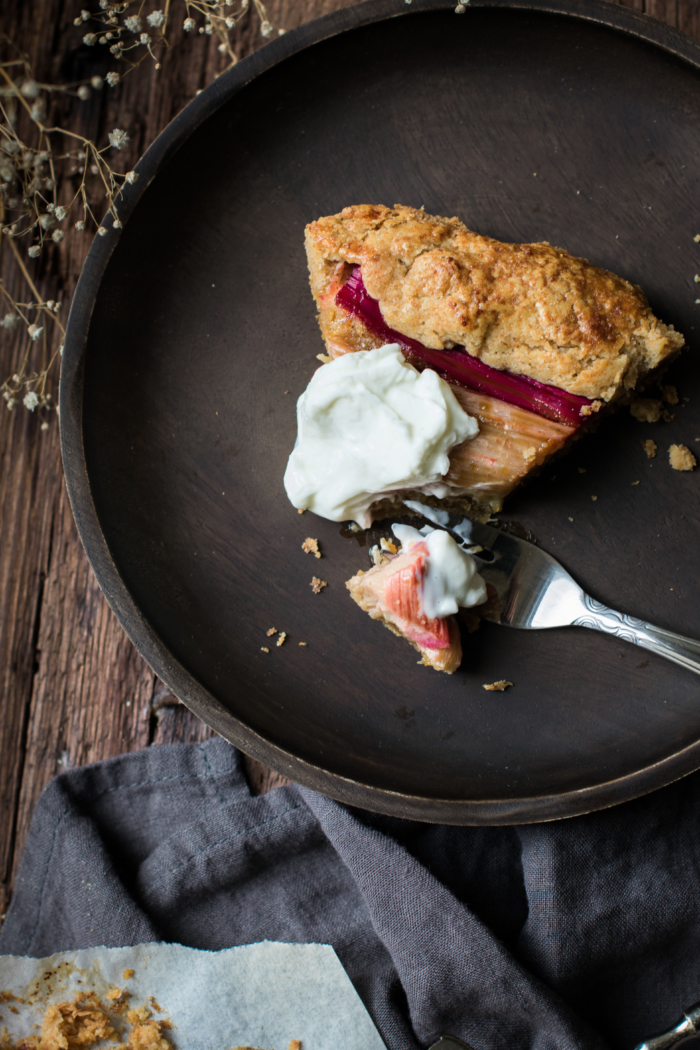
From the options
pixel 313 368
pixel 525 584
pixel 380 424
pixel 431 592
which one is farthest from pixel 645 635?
pixel 313 368

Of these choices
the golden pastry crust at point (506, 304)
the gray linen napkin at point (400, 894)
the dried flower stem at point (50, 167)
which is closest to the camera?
the golden pastry crust at point (506, 304)

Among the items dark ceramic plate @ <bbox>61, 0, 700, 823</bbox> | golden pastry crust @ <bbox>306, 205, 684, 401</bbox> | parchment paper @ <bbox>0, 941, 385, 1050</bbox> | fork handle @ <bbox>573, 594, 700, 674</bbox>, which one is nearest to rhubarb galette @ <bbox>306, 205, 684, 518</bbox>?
golden pastry crust @ <bbox>306, 205, 684, 401</bbox>

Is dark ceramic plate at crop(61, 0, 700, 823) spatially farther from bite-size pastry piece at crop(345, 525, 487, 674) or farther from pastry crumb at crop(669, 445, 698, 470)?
bite-size pastry piece at crop(345, 525, 487, 674)

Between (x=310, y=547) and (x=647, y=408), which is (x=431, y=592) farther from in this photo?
(x=647, y=408)

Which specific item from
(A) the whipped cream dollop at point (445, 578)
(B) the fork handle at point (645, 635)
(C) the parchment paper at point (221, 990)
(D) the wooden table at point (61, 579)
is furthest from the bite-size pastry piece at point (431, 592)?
(C) the parchment paper at point (221, 990)

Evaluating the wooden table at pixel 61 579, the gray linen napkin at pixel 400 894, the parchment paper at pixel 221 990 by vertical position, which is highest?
the wooden table at pixel 61 579

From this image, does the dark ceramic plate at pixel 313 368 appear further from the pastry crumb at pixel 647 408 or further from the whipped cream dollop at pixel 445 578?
the whipped cream dollop at pixel 445 578
